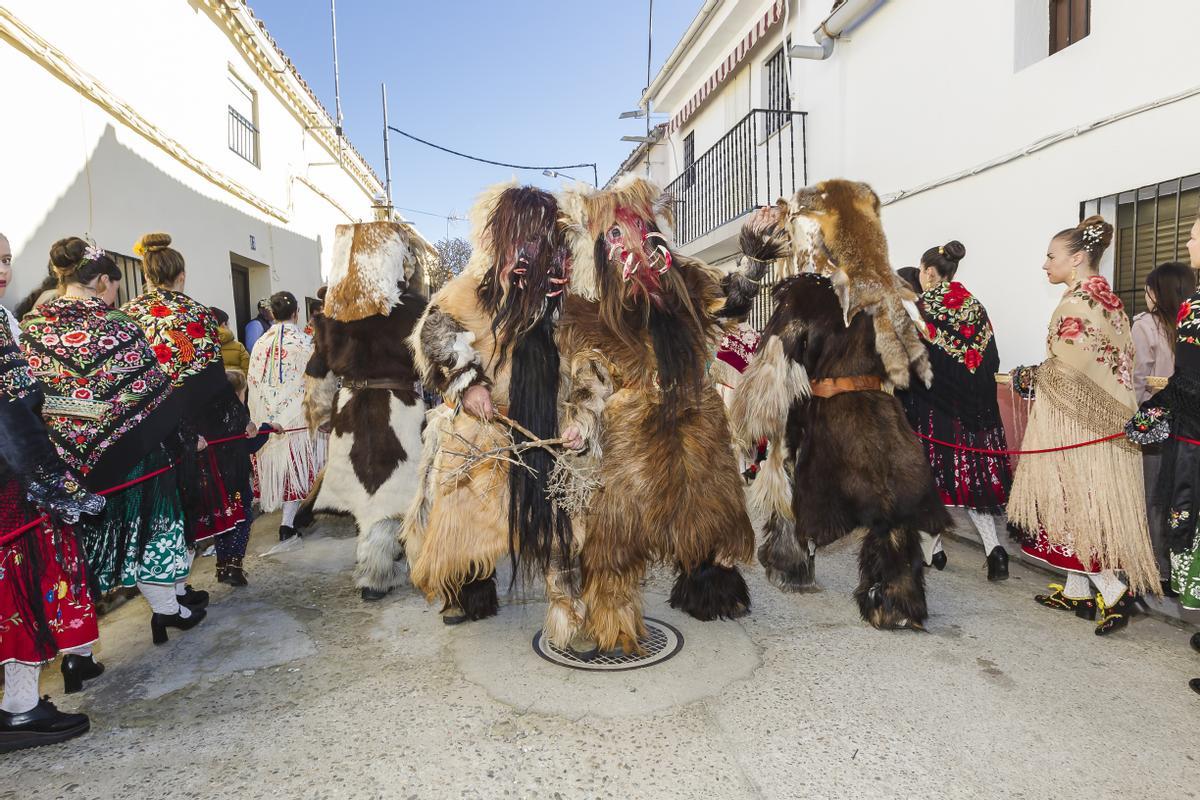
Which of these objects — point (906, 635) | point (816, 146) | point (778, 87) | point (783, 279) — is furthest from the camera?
point (778, 87)

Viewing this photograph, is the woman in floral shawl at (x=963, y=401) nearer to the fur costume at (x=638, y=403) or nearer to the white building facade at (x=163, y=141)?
the fur costume at (x=638, y=403)

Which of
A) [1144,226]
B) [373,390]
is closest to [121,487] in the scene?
[373,390]

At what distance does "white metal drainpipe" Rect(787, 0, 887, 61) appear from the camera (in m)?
7.21

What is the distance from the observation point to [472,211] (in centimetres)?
296

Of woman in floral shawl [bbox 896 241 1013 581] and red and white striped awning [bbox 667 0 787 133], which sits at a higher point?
red and white striped awning [bbox 667 0 787 133]

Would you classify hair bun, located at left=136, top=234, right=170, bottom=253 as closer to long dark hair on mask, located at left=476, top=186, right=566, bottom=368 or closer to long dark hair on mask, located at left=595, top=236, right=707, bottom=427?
long dark hair on mask, located at left=476, top=186, right=566, bottom=368

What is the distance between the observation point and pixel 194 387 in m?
3.46

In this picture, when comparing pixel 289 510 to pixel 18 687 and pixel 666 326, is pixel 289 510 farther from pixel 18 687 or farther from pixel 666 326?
pixel 666 326

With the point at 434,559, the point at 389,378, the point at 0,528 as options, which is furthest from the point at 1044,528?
the point at 0,528

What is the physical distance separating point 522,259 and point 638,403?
0.73 metres

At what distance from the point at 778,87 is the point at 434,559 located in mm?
9384

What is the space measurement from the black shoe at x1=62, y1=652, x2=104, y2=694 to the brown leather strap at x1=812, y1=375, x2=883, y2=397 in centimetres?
341

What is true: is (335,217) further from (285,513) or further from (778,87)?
(285,513)

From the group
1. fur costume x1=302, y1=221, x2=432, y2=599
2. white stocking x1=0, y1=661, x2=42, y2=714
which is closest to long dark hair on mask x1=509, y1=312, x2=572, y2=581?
fur costume x1=302, y1=221, x2=432, y2=599
